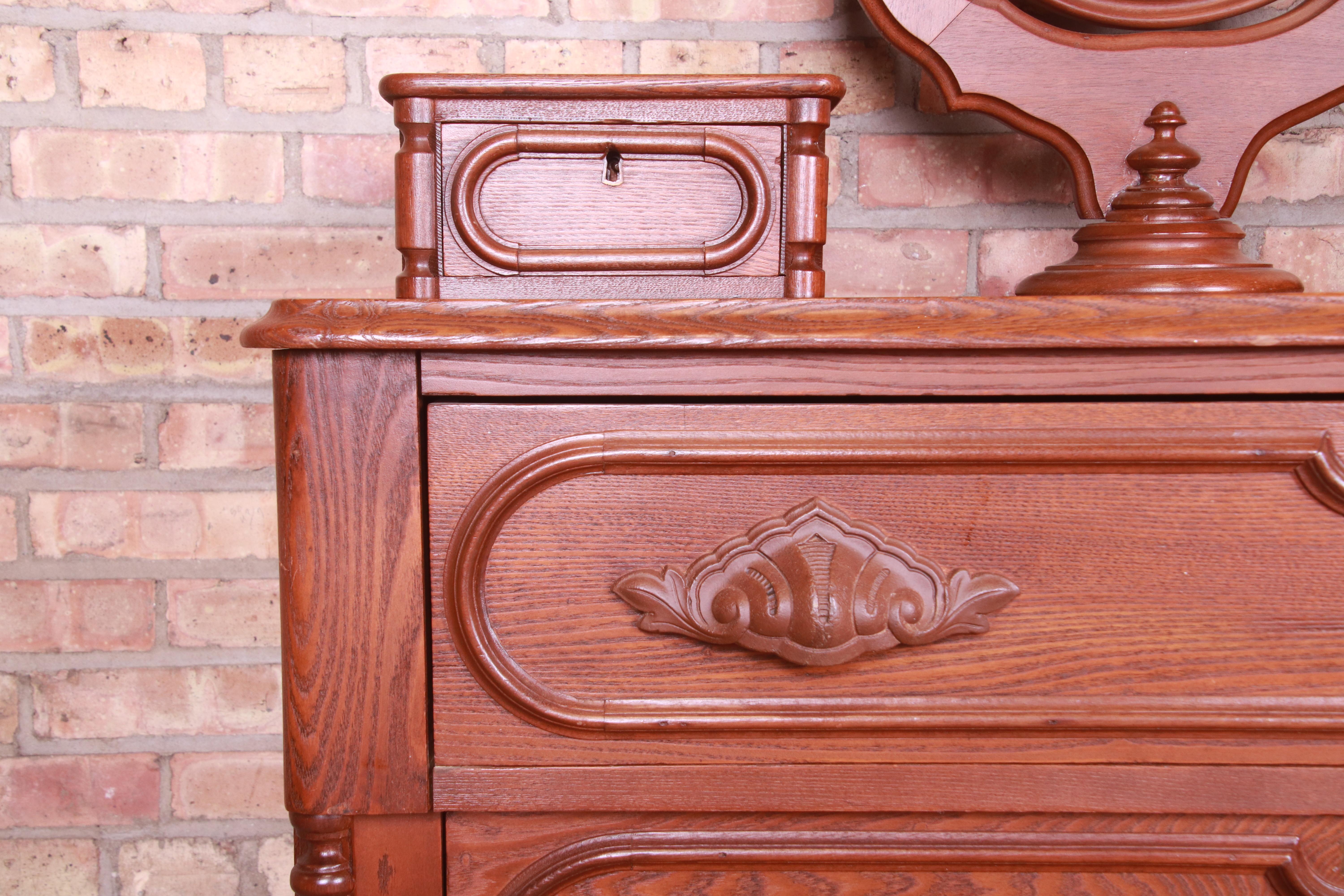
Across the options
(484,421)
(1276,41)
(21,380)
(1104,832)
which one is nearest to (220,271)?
(21,380)

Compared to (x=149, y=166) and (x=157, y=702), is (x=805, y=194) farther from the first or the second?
(x=157, y=702)

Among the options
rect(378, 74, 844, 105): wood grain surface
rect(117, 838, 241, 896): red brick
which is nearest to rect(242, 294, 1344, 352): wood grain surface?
rect(378, 74, 844, 105): wood grain surface

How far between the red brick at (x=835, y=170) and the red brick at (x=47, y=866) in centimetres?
120

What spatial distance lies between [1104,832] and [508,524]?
0.44 m

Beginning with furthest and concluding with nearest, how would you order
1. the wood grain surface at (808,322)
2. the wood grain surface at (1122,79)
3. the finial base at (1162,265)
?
the wood grain surface at (1122,79) → the finial base at (1162,265) → the wood grain surface at (808,322)

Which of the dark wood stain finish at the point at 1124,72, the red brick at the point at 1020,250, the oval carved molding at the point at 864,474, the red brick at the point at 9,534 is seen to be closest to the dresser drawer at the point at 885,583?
the oval carved molding at the point at 864,474

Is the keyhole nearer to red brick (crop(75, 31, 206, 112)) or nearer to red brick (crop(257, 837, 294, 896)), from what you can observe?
red brick (crop(75, 31, 206, 112))

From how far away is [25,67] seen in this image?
1073 mm

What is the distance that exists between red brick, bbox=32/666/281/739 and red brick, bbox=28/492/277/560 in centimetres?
15

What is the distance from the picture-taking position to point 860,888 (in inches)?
24.7

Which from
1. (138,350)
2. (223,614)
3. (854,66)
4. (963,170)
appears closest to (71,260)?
(138,350)

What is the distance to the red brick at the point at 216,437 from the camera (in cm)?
112

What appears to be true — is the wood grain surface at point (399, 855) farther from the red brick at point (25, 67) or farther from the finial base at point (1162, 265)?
the red brick at point (25, 67)

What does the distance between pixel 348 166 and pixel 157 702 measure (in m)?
0.69
